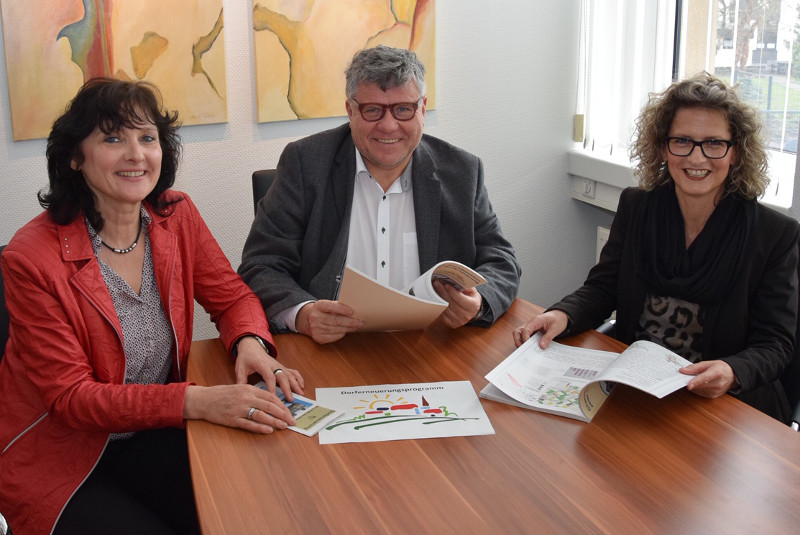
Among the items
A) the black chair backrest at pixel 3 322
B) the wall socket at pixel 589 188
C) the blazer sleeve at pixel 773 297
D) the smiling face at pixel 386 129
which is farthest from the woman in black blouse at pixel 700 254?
the wall socket at pixel 589 188

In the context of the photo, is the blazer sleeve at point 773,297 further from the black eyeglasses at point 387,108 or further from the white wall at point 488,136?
the white wall at point 488,136

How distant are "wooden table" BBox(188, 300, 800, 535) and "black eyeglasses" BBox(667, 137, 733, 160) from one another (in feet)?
2.28

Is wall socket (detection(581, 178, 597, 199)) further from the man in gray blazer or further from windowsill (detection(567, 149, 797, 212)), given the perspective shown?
the man in gray blazer

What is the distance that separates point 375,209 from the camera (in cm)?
228

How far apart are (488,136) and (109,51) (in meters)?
1.69

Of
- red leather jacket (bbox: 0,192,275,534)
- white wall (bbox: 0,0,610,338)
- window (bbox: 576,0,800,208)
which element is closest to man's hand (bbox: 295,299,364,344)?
red leather jacket (bbox: 0,192,275,534)

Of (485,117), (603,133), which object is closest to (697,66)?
(603,133)

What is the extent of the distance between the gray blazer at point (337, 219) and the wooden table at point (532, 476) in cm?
62

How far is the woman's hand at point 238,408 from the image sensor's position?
1.48 metres

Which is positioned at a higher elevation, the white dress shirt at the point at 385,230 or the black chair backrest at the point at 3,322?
the white dress shirt at the point at 385,230

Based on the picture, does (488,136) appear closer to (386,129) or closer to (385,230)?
(385,230)

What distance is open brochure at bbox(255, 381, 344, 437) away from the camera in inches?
57.9

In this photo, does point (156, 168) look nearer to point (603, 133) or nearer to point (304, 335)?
point (304, 335)

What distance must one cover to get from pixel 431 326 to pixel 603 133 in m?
2.14
